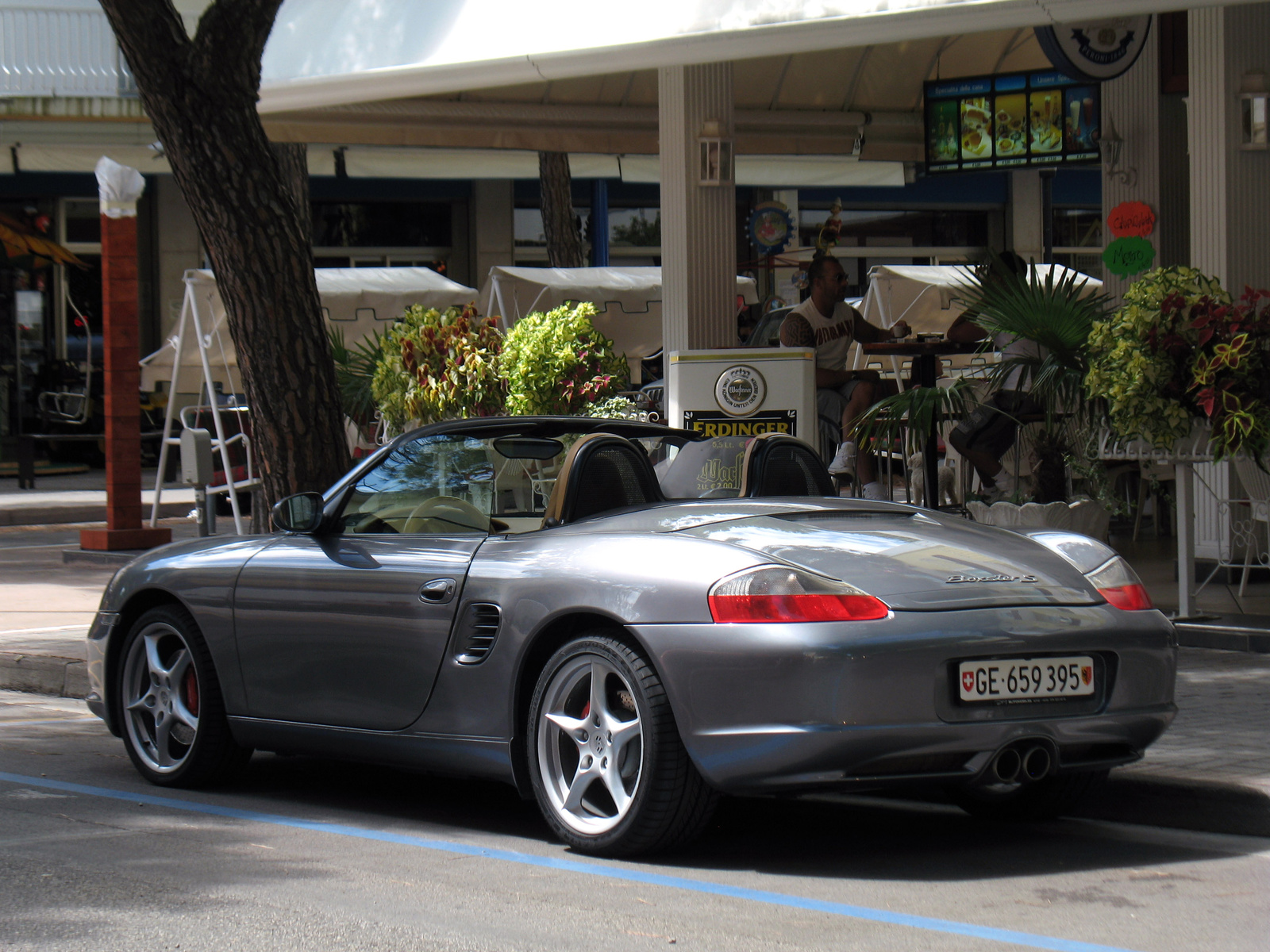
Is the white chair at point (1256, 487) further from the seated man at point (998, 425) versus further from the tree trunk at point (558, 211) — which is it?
the tree trunk at point (558, 211)

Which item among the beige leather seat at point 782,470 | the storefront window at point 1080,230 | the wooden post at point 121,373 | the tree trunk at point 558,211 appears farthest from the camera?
the storefront window at point 1080,230

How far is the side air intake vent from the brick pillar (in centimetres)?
935

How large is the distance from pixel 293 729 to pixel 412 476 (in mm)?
984

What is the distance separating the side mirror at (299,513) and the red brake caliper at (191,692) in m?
0.72

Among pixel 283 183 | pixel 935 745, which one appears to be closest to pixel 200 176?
pixel 283 183

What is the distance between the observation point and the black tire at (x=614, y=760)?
4.84 metres

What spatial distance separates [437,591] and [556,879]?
3.58ft

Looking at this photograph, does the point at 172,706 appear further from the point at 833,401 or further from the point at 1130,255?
the point at 1130,255

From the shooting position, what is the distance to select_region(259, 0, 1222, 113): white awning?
9.45 meters

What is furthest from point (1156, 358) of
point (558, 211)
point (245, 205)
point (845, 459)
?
point (558, 211)

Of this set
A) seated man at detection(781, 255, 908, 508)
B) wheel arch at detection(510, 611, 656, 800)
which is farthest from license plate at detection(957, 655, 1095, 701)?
seated man at detection(781, 255, 908, 508)

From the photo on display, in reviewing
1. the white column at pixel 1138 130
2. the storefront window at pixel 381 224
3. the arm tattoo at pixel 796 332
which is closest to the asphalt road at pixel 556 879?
the arm tattoo at pixel 796 332

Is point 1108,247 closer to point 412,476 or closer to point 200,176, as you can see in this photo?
point 200,176

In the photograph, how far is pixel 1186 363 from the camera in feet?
28.1
